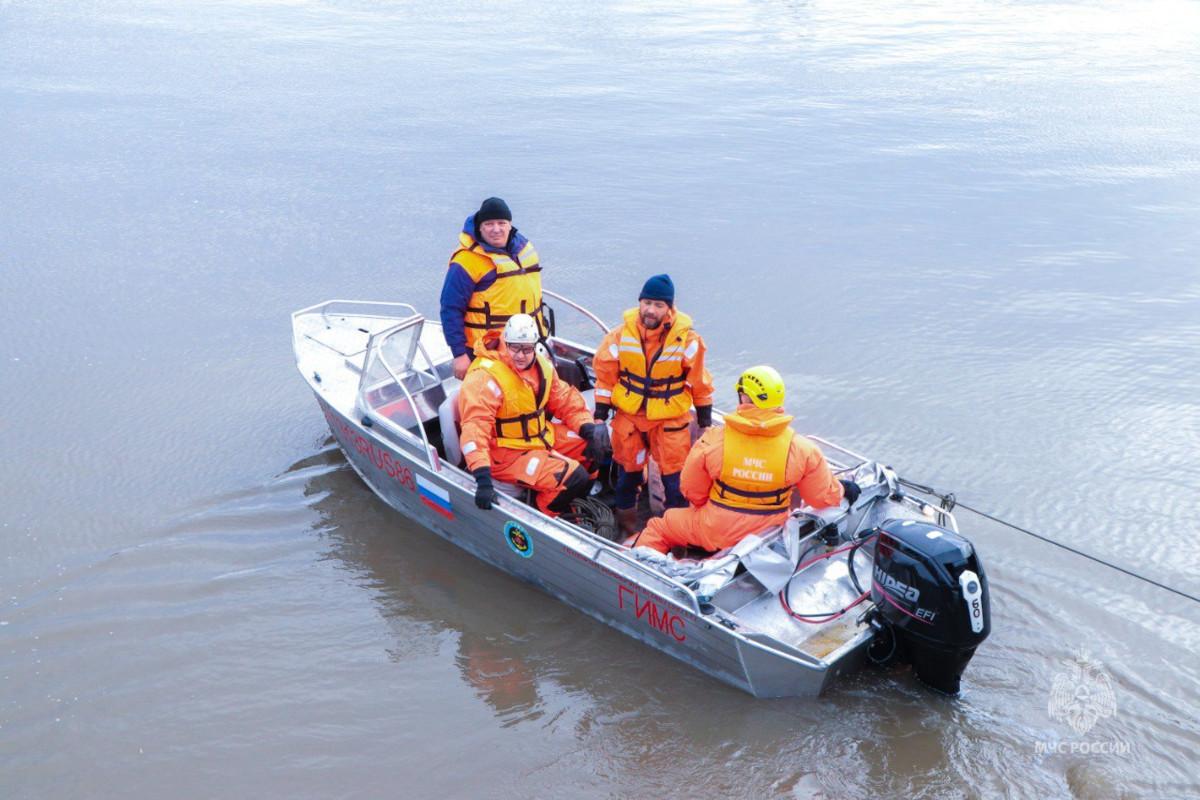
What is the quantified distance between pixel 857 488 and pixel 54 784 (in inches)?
152

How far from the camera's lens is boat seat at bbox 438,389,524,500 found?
19.1ft

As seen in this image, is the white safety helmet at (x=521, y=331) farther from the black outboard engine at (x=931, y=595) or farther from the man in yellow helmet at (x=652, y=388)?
the black outboard engine at (x=931, y=595)

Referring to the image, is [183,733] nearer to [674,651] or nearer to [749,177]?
[674,651]

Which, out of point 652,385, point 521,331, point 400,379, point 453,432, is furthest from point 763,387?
point 400,379

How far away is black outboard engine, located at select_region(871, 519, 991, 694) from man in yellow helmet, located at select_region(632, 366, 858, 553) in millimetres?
466

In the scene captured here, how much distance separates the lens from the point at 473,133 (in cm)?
1233

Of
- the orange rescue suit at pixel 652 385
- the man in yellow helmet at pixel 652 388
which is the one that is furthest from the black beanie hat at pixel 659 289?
the orange rescue suit at pixel 652 385

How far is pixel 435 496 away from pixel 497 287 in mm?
1214

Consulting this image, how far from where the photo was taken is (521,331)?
216 inches

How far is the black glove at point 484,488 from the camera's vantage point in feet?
18.1

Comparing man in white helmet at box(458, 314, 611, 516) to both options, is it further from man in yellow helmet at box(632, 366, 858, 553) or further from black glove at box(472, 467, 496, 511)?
man in yellow helmet at box(632, 366, 858, 553)

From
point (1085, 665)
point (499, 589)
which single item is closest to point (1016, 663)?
point (1085, 665)

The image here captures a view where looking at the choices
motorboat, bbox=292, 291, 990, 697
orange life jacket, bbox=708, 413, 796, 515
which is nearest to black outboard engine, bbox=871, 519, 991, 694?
motorboat, bbox=292, 291, 990, 697

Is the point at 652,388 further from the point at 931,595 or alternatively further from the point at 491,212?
the point at 931,595
